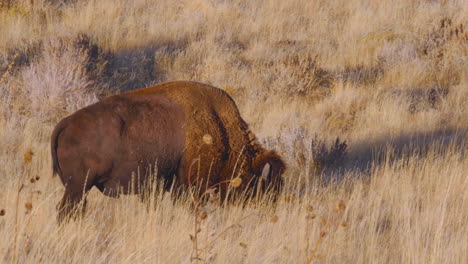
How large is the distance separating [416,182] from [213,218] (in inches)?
89.9

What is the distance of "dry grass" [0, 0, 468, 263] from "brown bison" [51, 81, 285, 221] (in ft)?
0.80

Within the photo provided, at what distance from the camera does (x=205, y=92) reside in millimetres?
5352

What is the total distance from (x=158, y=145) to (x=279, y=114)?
4.34 meters

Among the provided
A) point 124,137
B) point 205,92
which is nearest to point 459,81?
point 205,92

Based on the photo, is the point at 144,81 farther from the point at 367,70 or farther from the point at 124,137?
the point at 124,137

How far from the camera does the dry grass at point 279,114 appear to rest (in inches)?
170

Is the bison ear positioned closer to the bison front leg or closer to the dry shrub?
the bison front leg

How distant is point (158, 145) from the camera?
16.6 feet

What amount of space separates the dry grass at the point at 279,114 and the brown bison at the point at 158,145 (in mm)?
244

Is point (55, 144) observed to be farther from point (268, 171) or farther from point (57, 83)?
point (57, 83)

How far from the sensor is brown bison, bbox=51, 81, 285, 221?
15.5ft

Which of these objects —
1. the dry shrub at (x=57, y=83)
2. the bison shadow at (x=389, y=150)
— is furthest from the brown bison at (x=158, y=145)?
the dry shrub at (x=57, y=83)

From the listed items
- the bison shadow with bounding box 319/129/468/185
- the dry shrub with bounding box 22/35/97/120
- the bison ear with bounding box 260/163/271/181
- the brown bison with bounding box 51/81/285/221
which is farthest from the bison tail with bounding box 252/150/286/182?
the dry shrub with bounding box 22/35/97/120

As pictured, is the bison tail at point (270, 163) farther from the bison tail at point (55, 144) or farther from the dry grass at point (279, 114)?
the bison tail at point (55, 144)
